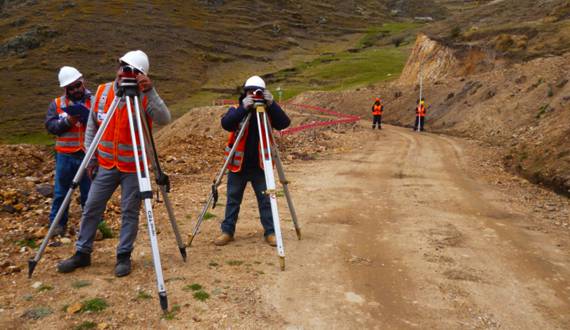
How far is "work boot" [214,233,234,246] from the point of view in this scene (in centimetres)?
665

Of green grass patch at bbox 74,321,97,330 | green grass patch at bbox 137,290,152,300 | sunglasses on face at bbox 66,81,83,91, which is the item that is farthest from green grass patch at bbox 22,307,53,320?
sunglasses on face at bbox 66,81,83,91

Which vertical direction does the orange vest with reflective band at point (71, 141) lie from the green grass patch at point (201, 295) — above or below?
above

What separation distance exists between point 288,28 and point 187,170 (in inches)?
4158

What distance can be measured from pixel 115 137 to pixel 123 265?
4.52ft

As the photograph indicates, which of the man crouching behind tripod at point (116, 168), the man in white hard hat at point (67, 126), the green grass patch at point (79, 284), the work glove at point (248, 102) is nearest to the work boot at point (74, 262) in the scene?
the man crouching behind tripod at point (116, 168)

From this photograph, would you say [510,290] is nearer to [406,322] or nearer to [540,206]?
[406,322]

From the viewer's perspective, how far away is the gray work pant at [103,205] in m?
5.43

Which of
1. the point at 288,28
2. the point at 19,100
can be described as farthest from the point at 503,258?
the point at 288,28

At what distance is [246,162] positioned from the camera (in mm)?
6633

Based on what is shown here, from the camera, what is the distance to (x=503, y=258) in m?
6.57

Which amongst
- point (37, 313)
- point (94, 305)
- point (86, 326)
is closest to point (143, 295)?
point (94, 305)

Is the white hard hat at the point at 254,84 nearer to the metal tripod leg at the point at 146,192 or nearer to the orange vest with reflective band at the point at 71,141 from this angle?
the metal tripod leg at the point at 146,192

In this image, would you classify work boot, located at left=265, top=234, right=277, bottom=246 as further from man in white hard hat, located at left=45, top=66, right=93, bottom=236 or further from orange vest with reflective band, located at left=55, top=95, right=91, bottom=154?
orange vest with reflective band, located at left=55, top=95, right=91, bottom=154

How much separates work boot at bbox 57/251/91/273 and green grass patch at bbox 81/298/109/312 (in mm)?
835
